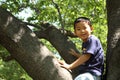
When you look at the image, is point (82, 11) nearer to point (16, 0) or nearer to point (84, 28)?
point (16, 0)

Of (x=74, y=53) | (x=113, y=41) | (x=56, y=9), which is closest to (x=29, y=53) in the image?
(x=74, y=53)

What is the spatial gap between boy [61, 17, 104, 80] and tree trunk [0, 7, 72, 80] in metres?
0.18

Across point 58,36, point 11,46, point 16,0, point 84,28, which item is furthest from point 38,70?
point 16,0

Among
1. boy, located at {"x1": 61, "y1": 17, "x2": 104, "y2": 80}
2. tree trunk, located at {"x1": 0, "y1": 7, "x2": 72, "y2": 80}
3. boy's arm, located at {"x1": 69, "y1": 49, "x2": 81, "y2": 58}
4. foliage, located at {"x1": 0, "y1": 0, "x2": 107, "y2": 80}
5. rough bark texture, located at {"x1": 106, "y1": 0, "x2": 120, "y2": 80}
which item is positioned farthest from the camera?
foliage, located at {"x1": 0, "y1": 0, "x2": 107, "y2": 80}

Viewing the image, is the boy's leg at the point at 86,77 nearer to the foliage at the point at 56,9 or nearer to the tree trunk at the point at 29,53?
the tree trunk at the point at 29,53

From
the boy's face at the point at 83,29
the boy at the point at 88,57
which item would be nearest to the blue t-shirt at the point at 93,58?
the boy at the point at 88,57

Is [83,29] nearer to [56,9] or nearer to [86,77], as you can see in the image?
[86,77]

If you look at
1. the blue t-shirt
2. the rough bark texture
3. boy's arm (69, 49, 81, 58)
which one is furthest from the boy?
boy's arm (69, 49, 81, 58)

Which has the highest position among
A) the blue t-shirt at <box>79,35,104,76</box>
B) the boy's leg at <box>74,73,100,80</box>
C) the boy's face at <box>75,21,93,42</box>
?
the boy's face at <box>75,21,93,42</box>

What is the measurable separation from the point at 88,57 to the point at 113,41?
1.52 feet

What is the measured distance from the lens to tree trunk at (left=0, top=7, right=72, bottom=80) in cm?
411

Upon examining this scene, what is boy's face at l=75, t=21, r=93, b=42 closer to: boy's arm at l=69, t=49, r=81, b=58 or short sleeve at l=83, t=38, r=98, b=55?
short sleeve at l=83, t=38, r=98, b=55

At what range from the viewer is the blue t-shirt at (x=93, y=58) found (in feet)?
13.1

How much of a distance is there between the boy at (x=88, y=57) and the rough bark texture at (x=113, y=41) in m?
0.15
